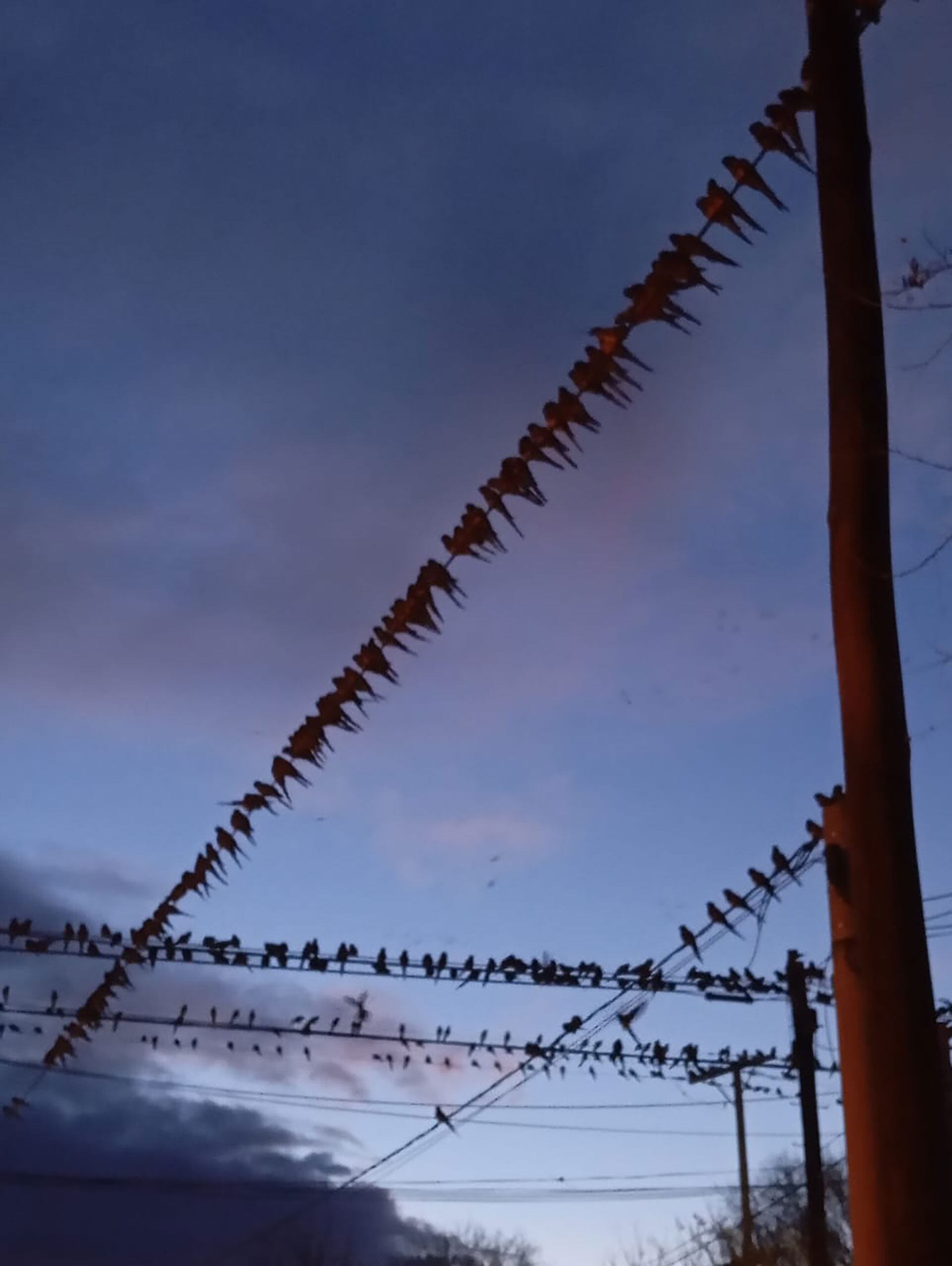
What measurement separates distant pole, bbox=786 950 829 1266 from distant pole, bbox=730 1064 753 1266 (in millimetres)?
5126

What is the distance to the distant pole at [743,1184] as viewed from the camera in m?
23.7

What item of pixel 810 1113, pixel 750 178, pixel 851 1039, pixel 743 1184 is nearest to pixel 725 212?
pixel 750 178

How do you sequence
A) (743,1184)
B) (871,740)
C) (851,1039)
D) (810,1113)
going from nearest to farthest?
(851,1039) < (871,740) < (810,1113) < (743,1184)

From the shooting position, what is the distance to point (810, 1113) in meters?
17.4

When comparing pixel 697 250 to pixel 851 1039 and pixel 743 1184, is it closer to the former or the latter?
pixel 851 1039

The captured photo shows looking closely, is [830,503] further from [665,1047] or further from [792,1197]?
[792,1197]

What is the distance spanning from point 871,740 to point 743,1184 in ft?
70.9

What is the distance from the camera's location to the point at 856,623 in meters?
5.36

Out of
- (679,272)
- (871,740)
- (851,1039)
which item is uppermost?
(679,272)

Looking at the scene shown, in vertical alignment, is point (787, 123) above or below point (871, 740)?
above

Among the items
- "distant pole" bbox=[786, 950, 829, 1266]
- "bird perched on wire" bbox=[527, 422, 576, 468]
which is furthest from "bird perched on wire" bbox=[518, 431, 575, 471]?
"distant pole" bbox=[786, 950, 829, 1266]

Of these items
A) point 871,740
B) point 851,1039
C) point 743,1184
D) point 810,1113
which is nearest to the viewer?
point 851,1039

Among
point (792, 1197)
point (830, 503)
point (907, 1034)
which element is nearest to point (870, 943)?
point (907, 1034)

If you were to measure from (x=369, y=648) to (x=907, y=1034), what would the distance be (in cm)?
418
